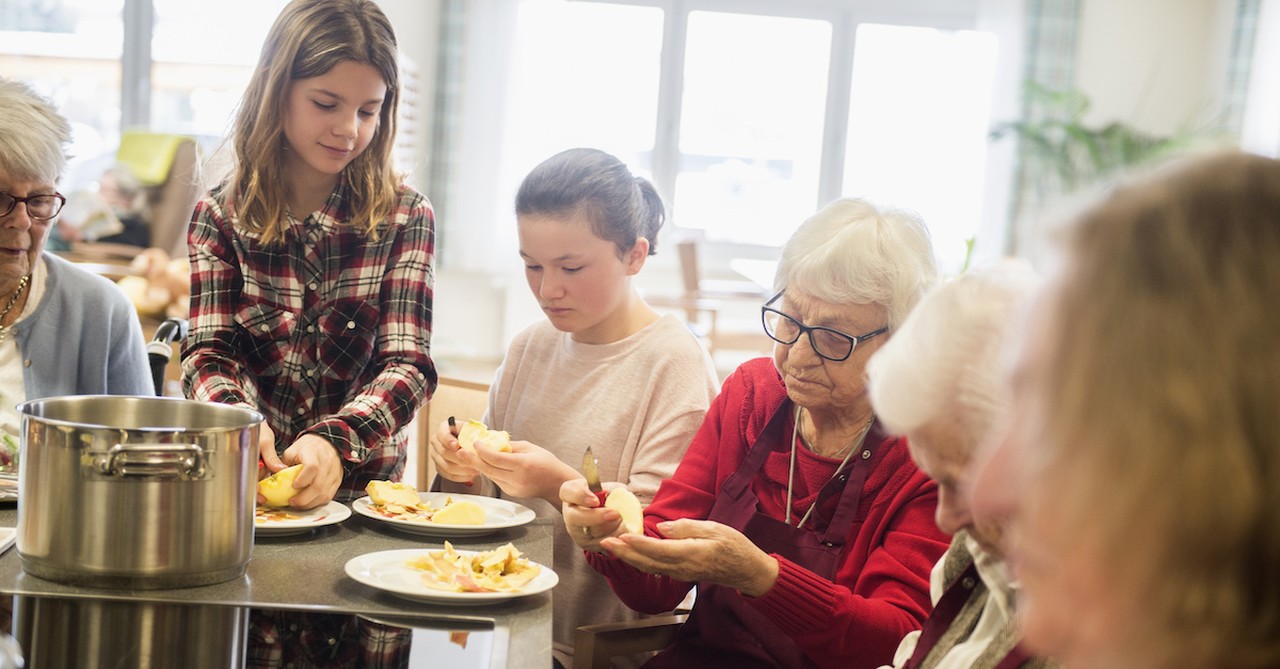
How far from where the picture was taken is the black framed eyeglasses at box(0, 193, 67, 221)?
1.74m

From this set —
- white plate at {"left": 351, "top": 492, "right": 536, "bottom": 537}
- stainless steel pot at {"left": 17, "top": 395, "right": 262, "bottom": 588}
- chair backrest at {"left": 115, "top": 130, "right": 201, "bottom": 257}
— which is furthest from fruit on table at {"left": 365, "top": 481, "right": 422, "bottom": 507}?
chair backrest at {"left": 115, "top": 130, "right": 201, "bottom": 257}

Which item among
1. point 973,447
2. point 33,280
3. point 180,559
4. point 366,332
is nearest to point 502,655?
point 180,559

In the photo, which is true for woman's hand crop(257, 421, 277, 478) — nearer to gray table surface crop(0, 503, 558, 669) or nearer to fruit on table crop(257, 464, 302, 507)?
fruit on table crop(257, 464, 302, 507)

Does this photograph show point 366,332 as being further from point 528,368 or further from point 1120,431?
point 1120,431

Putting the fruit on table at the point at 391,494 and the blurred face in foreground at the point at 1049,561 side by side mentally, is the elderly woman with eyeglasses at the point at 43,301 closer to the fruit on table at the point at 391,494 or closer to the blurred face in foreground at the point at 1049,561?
the fruit on table at the point at 391,494

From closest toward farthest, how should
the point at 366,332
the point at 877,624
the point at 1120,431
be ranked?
the point at 1120,431
the point at 877,624
the point at 366,332

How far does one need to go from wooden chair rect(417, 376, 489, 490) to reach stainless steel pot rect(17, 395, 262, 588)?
1075 millimetres

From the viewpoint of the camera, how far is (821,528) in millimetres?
1619

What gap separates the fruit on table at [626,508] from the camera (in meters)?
1.53

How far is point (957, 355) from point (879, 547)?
63 cm

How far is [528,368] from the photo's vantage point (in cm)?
218

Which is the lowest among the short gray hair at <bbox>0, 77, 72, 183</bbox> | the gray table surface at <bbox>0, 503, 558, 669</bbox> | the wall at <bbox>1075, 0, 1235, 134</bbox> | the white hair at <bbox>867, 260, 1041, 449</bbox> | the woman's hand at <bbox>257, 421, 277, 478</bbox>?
the gray table surface at <bbox>0, 503, 558, 669</bbox>

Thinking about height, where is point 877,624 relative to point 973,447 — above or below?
below

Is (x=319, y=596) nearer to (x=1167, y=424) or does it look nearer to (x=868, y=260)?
(x=868, y=260)
